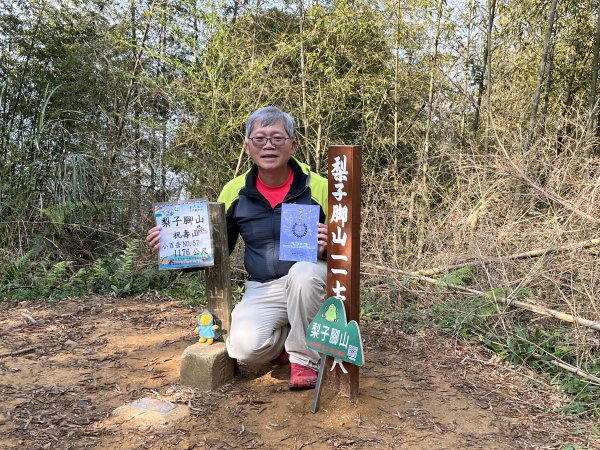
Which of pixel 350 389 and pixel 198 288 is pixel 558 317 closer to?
pixel 350 389

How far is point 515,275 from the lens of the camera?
3354 millimetres

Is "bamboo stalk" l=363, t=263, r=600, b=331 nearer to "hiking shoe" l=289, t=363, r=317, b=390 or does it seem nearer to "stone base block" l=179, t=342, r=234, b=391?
"hiking shoe" l=289, t=363, r=317, b=390

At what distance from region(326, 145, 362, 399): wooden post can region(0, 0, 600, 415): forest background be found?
4.92 ft

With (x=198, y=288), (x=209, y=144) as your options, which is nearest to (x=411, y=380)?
(x=198, y=288)

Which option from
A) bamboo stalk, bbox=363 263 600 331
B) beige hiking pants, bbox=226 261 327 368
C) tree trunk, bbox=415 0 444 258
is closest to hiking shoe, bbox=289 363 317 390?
beige hiking pants, bbox=226 261 327 368

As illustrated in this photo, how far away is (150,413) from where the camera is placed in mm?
2182

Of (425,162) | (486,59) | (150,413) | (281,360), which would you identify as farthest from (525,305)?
(486,59)

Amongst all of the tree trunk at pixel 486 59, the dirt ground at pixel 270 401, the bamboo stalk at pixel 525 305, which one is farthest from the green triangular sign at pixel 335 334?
the tree trunk at pixel 486 59

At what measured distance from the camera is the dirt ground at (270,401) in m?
1.99

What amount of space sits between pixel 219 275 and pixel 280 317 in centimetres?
41

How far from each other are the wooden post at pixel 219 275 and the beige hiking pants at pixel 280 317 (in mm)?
95

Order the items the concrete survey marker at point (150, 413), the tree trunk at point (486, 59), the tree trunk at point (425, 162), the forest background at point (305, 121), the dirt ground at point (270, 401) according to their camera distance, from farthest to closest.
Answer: the tree trunk at point (486, 59) → the tree trunk at point (425, 162) → the forest background at point (305, 121) → the concrete survey marker at point (150, 413) → the dirt ground at point (270, 401)

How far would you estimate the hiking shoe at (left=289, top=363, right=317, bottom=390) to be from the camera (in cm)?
236

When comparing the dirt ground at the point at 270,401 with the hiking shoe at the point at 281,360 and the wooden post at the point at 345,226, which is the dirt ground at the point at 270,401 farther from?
the wooden post at the point at 345,226
